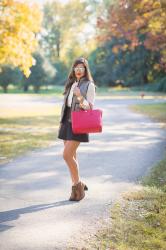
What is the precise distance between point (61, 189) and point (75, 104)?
1.61 meters

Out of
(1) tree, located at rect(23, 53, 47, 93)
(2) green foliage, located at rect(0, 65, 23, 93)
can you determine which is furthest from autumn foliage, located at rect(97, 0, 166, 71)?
(2) green foliage, located at rect(0, 65, 23, 93)

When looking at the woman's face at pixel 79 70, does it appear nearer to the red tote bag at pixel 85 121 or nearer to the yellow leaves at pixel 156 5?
the red tote bag at pixel 85 121

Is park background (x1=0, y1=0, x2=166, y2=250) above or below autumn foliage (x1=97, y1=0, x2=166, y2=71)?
below

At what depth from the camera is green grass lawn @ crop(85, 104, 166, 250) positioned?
15.8 ft

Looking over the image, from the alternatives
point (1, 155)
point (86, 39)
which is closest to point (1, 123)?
point (1, 155)

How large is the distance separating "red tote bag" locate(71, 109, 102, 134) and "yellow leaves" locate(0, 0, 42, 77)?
10.3 metres

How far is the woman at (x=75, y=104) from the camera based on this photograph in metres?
6.26

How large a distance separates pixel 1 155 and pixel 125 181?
3747mm

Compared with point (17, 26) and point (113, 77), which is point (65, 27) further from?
point (17, 26)

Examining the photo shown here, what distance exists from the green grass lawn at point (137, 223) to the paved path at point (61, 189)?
0.16 m

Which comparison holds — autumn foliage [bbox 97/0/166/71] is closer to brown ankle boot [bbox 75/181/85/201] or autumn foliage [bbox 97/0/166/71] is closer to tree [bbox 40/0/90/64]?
brown ankle boot [bbox 75/181/85/201]

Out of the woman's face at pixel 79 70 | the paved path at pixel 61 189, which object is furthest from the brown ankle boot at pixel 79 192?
the woman's face at pixel 79 70

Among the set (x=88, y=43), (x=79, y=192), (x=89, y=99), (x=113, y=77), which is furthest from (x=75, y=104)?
(x=88, y=43)

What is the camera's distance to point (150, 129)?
16500 mm
